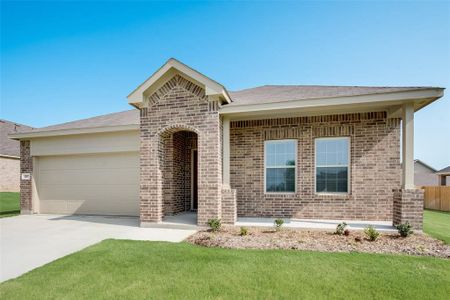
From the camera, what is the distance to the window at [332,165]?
7.77 m

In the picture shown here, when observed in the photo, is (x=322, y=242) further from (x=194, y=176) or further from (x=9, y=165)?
(x=9, y=165)

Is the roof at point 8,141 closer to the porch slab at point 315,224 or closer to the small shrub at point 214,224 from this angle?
the small shrub at point 214,224

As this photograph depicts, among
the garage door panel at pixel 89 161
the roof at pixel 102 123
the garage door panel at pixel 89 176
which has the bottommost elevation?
the garage door panel at pixel 89 176

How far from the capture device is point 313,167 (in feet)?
25.9

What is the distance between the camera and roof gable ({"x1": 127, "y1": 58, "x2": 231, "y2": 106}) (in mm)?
6883

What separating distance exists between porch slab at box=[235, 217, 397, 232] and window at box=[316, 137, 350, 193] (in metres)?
1.05

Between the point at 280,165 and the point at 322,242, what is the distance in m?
3.25

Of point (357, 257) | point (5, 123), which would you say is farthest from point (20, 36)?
point (5, 123)

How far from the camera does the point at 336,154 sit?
784cm

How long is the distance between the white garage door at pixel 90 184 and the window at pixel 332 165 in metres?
6.62

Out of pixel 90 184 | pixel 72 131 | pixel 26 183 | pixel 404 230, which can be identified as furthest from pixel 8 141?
pixel 404 230

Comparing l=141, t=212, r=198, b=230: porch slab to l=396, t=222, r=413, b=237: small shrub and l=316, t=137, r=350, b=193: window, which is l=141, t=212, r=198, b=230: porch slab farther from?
l=396, t=222, r=413, b=237: small shrub

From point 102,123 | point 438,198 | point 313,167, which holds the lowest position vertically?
point 438,198

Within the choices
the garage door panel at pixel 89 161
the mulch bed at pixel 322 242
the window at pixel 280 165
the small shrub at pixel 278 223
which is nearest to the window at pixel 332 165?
the window at pixel 280 165
